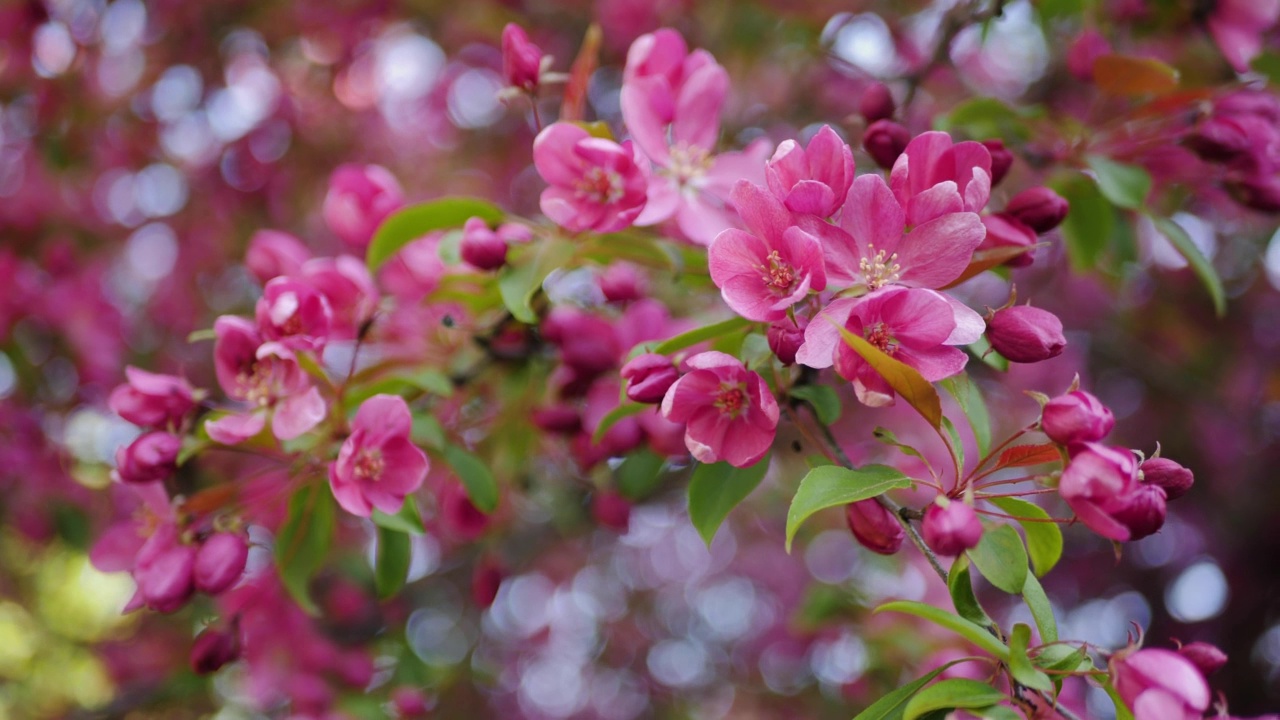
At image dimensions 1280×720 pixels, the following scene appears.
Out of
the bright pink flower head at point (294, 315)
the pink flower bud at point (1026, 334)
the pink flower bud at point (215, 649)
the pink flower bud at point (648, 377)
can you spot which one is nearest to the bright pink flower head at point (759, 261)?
the pink flower bud at point (648, 377)

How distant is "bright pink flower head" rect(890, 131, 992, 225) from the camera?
1041 millimetres

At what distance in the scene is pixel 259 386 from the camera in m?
1.28

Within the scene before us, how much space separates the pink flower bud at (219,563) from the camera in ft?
4.13

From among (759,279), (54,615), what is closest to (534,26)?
(759,279)

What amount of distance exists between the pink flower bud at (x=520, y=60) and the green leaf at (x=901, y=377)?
25.1 inches

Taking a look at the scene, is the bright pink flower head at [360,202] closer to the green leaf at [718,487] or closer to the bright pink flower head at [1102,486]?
the green leaf at [718,487]

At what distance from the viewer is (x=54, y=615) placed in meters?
3.96

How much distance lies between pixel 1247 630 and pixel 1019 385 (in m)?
1.18

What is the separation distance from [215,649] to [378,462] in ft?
1.71

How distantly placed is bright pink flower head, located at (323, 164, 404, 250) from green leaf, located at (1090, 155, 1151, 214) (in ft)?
3.92

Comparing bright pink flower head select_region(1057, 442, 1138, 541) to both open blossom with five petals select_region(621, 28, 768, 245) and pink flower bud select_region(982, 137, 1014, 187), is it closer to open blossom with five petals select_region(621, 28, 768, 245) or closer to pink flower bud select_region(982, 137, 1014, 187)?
pink flower bud select_region(982, 137, 1014, 187)

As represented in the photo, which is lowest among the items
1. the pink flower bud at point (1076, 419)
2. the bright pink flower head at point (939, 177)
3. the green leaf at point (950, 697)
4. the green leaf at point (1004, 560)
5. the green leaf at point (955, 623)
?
the green leaf at point (950, 697)

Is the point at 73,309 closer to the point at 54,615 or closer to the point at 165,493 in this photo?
the point at 165,493

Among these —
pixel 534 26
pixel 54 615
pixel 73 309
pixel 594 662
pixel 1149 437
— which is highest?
pixel 534 26
